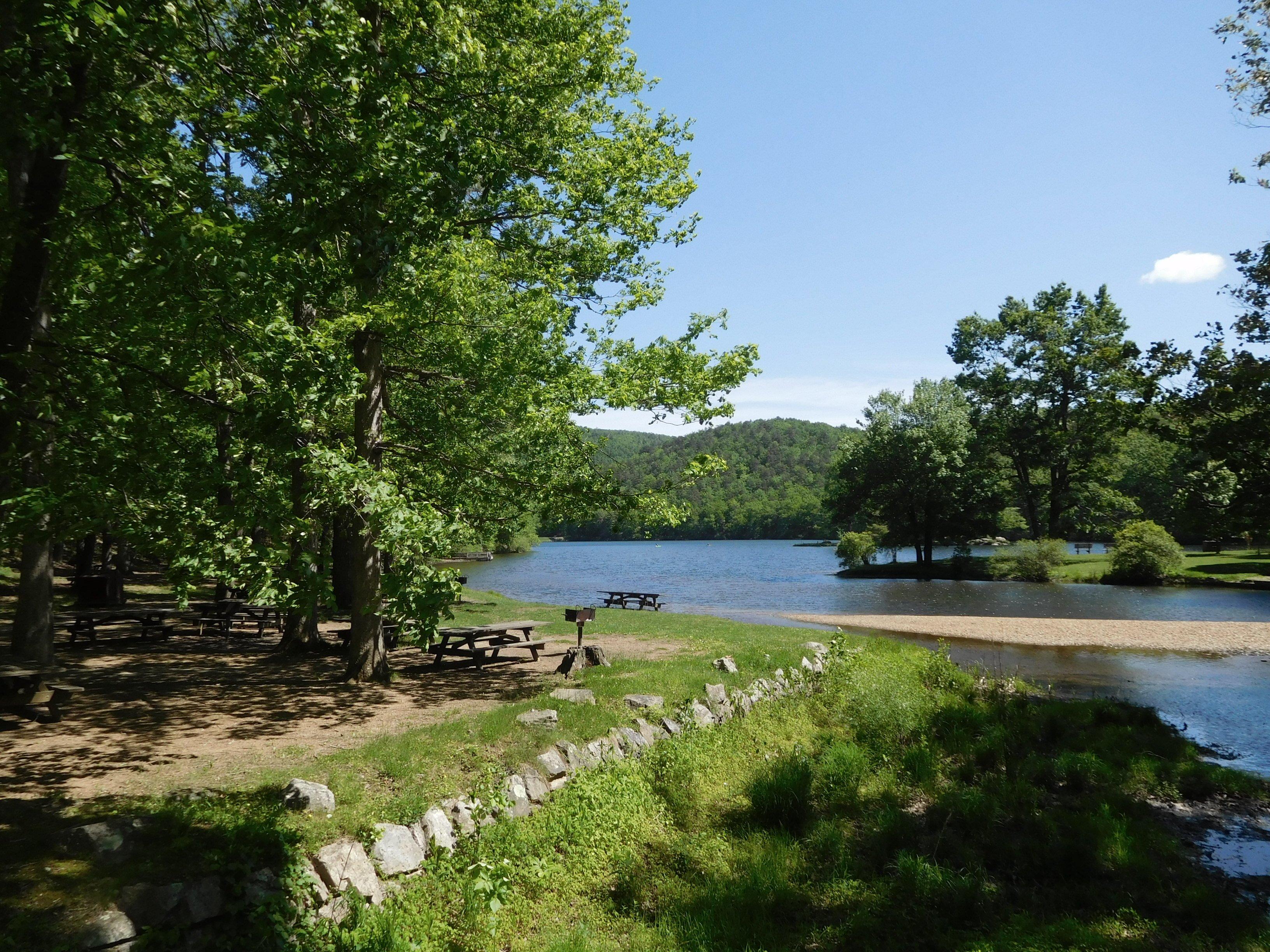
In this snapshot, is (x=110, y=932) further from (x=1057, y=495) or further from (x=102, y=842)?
(x=1057, y=495)

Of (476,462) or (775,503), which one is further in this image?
(775,503)

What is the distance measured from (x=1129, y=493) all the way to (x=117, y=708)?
78.5 m

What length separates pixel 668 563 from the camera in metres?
67.1

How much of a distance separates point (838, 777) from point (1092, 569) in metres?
39.0

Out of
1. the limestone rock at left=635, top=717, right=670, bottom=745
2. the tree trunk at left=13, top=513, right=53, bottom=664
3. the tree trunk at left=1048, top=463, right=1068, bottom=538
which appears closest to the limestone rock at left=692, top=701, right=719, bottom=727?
the limestone rock at left=635, top=717, right=670, bottom=745

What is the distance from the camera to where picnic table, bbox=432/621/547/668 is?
38.2 feet

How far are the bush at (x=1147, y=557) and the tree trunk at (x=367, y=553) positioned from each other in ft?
126

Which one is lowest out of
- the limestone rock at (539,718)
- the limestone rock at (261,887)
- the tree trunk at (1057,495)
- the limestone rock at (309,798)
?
the limestone rock at (261,887)

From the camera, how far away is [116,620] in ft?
41.6

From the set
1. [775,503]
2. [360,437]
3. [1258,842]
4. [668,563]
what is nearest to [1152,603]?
[1258,842]

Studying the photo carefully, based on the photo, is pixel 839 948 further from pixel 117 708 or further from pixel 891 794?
pixel 117 708

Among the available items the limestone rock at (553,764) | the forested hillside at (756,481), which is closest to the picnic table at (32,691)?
the limestone rock at (553,764)

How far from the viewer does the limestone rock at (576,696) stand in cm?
881

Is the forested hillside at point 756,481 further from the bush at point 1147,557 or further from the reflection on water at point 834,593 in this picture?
the bush at point 1147,557
